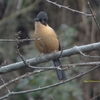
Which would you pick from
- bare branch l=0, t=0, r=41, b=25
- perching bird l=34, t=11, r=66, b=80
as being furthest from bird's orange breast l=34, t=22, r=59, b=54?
bare branch l=0, t=0, r=41, b=25

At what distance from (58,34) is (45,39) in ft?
6.60

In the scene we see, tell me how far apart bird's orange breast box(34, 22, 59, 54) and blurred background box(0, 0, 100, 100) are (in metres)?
0.99

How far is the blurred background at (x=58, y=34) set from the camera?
534 cm

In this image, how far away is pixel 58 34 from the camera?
20.1 ft

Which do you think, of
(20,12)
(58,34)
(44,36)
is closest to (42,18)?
(44,36)

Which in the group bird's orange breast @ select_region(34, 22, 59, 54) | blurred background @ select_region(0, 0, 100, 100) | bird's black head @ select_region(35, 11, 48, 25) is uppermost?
bird's black head @ select_region(35, 11, 48, 25)

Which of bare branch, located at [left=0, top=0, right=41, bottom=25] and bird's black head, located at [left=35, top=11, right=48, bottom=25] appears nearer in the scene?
bird's black head, located at [left=35, top=11, right=48, bottom=25]

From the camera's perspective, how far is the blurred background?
210 inches

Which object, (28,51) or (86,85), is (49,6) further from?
(86,85)

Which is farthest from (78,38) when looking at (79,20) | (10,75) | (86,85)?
(10,75)

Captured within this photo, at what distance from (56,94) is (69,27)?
1259mm

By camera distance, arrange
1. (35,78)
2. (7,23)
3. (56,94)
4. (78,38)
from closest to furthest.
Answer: (56,94), (35,78), (78,38), (7,23)

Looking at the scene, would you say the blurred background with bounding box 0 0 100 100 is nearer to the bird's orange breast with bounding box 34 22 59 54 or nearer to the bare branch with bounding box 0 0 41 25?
the bare branch with bounding box 0 0 41 25

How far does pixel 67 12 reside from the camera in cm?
635
